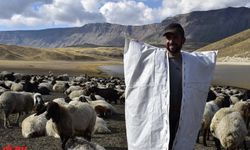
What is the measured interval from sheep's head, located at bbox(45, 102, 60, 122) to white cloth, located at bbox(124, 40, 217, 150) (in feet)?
19.5

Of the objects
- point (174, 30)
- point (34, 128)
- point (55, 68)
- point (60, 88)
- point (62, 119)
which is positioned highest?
point (174, 30)

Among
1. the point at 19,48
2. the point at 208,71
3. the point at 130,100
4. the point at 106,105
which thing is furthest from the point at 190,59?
the point at 19,48

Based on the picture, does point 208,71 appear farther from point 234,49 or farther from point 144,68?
point 234,49

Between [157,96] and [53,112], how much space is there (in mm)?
6274

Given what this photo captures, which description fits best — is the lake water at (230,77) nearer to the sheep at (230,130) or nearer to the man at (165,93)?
the sheep at (230,130)

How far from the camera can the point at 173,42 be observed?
411 centimetres

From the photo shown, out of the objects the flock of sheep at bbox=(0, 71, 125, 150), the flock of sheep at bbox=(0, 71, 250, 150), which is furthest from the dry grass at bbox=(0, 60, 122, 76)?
the flock of sheep at bbox=(0, 71, 250, 150)

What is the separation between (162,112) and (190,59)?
2.07 ft

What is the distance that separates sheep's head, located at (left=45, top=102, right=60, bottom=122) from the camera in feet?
32.1

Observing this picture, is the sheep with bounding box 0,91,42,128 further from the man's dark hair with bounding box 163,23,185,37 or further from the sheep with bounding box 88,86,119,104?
the man's dark hair with bounding box 163,23,185,37

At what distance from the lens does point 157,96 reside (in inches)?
156

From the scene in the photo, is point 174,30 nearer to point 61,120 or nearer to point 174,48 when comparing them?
point 174,48

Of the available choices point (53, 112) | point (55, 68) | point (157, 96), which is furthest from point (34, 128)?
point (55, 68)

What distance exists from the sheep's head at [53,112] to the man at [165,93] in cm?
594
